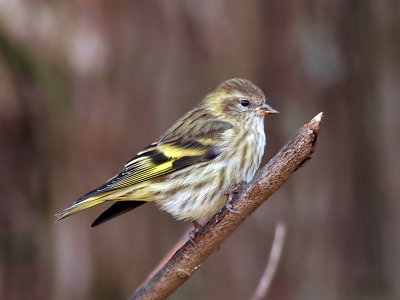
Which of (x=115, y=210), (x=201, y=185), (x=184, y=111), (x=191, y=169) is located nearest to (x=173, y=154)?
(x=191, y=169)

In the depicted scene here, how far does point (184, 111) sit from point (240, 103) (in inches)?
63.2

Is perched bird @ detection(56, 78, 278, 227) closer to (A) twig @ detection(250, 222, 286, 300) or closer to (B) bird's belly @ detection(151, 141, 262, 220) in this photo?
(B) bird's belly @ detection(151, 141, 262, 220)

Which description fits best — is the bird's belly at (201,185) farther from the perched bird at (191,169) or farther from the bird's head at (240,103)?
the bird's head at (240,103)

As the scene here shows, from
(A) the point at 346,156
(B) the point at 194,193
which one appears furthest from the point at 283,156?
(A) the point at 346,156

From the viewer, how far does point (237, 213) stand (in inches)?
106

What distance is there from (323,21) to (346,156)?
3.52 ft

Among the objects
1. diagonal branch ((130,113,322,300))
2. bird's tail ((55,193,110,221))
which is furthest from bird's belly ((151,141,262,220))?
diagonal branch ((130,113,322,300))

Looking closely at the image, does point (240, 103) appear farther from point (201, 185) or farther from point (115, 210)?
point (115, 210)

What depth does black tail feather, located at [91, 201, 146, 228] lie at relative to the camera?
3271mm

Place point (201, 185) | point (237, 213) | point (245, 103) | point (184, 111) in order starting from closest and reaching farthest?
1. point (237, 213)
2. point (201, 185)
3. point (245, 103)
4. point (184, 111)

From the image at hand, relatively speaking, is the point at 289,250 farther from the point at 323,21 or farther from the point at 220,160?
the point at 220,160

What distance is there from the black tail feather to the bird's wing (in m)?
0.11

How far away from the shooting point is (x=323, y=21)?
569cm

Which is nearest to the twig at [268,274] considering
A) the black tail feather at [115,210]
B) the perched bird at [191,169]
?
the perched bird at [191,169]
